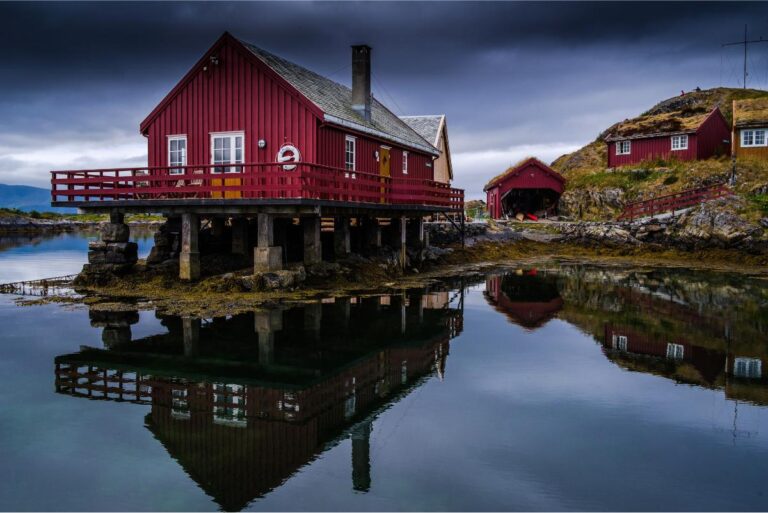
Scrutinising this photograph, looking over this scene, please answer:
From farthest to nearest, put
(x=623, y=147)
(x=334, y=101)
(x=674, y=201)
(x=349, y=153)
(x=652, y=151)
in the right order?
(x=623, y=147) → (x=652, y=151) → (x=674, y=201) → (x=334, y=101) → (x=349, y=153)

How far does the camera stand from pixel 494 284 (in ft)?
87.1

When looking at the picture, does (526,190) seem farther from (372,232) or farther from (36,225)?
(36,225)

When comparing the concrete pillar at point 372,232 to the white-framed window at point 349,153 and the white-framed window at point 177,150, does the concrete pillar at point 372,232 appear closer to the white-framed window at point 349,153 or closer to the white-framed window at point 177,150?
the white-framed window at point 349,153

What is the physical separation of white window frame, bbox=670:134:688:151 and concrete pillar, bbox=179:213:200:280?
4077 centimetres

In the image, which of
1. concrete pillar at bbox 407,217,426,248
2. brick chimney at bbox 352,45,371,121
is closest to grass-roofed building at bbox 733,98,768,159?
concrete pillar at bbox 407,217,426,248

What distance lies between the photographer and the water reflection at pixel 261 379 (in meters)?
8.36

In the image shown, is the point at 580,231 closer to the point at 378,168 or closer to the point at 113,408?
the point at 378,168

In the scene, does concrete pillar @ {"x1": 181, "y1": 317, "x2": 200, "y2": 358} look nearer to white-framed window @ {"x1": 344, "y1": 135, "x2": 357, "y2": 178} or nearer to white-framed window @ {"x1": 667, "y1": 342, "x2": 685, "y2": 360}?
white-framed window @ {"x1": 667, "y1": 342, "x2": 685, "y2": 360}

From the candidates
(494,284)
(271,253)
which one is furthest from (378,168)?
(271,253)

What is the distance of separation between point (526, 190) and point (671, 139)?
40.1 ft

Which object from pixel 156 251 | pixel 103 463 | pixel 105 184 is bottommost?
pixel 103 463

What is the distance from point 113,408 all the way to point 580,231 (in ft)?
120

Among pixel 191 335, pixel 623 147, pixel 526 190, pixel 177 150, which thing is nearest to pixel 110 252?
pixel 177 150

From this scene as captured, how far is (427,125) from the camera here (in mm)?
47500
